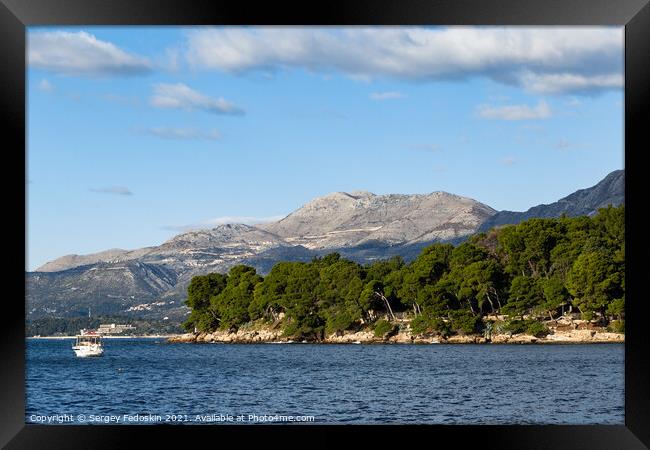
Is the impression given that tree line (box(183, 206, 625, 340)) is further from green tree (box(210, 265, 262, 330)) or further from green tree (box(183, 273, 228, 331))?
green tree (box(183, 273, 228, 331))

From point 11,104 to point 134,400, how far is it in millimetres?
19527

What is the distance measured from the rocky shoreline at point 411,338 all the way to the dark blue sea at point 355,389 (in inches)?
54.0

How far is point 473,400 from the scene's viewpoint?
2206cm

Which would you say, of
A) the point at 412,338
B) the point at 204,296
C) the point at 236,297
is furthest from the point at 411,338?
the point at 204,296

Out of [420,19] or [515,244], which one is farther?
[515,244]

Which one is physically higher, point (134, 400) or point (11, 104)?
point (11, 104)

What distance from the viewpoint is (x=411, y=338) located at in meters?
49.2

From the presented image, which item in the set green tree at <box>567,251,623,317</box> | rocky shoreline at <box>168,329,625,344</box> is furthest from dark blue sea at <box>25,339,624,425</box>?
green tree at <box>567,251,623,317</box>

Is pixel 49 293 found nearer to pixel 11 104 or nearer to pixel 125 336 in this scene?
pixel 125 336

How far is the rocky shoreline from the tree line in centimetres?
54

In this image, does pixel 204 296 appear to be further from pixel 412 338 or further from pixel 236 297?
pixel 412 338

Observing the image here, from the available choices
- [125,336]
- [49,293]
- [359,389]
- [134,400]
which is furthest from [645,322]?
[49,293]

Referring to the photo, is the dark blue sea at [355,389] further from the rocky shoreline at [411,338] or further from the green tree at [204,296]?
the green tree at [204,296]

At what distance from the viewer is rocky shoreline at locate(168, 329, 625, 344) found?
43750 mm
